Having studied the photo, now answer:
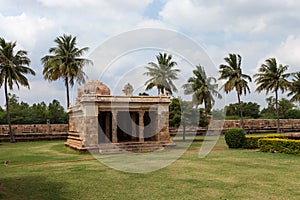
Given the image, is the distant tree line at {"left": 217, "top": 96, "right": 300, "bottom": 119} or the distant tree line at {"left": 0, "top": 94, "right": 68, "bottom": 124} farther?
the distant tree line at {"left": 217, "top": 96, "right": 300, "bottom": 119}

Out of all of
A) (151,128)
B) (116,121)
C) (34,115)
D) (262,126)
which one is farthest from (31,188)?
(262,126)

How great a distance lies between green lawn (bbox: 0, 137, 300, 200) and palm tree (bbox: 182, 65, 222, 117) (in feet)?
80.4

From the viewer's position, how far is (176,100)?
28.6 meters

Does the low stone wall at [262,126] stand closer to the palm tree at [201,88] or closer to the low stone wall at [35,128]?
the palm tree at [201,88]

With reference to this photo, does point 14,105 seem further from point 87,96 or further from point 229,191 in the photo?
point 229,191

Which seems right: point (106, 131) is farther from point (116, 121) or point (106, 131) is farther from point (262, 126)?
point (262, 126)

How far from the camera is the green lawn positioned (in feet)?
27.0

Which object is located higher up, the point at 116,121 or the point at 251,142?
the point at 116,121

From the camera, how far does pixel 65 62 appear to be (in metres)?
33.1

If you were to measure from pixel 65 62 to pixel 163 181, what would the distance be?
25.8m

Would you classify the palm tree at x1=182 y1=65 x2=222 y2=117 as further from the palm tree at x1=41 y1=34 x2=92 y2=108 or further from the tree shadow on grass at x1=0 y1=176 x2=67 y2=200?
the tree shadow on grass at x1=0 y1=176 x2=67 y2=200

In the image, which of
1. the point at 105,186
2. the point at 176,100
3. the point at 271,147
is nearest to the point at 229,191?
the point at 105,186

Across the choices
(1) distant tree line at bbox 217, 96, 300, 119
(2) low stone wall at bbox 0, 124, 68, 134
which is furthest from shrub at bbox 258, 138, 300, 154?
(1) distant tree line at bbox 217, 96, 300, 119

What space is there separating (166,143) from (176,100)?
24.9 ft
